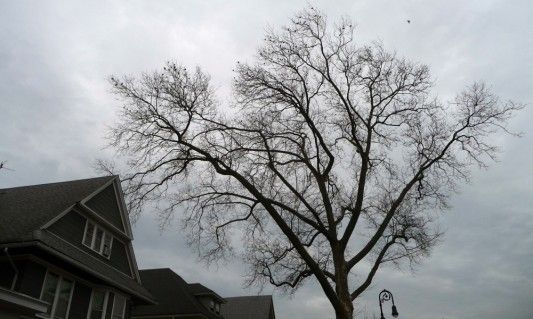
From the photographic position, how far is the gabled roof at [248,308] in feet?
150

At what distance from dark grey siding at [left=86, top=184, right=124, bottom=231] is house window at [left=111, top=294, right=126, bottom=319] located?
11.1ft

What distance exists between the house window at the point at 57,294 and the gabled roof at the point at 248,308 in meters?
29.8

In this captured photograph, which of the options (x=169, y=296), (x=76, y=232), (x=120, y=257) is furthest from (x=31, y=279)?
(x=169, y=296)

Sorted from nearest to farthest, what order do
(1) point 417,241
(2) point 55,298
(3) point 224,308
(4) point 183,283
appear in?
(2) point 55,298, (1) point 417,241, (4) point 183,283, (3) point 224,308

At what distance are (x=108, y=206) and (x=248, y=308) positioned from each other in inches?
1181

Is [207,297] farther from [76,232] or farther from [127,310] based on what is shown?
[76,232]

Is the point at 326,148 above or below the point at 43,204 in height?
above

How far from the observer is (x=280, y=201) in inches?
701

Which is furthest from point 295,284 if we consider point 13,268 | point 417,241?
point 13,268

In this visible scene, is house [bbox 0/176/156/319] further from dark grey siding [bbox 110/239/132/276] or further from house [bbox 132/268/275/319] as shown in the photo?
house [bbox 132/268/275/319]

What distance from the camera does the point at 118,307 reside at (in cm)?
2019

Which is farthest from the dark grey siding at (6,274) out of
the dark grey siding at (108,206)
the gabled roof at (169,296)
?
the gabled roof at (169,296)

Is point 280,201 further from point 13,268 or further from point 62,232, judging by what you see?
point 13,268

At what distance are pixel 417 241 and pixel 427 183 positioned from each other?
8.73 ft
